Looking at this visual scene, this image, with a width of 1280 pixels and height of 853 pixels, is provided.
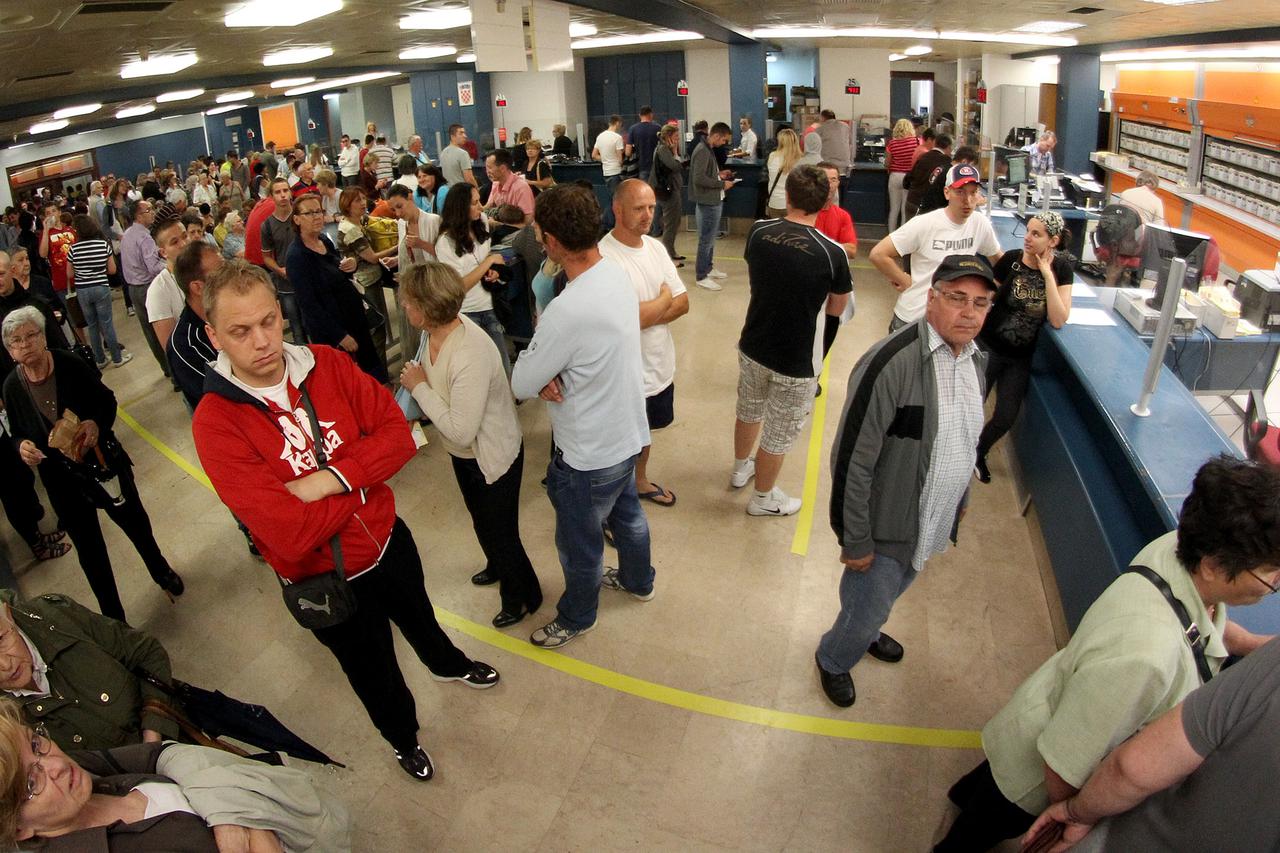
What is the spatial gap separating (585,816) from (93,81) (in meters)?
11.0

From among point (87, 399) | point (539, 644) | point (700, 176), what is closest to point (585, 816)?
point (539, 644)

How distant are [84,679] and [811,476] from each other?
143 inches

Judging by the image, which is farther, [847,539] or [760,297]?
[760,297]

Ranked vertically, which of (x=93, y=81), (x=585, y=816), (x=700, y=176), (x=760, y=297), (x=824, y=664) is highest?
(x=93, y=81)

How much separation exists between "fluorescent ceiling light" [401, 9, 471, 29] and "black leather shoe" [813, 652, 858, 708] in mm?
6355

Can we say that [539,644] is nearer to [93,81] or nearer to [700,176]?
[700,176]

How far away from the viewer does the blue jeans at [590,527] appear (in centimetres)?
289

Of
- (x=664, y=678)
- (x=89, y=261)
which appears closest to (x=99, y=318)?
(x=89, y=261)

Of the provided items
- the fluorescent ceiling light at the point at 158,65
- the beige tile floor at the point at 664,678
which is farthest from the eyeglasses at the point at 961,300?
the fluorescent ceiling light at the point at 158,65

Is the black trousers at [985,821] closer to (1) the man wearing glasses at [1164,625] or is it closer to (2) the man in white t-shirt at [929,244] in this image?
(1) the man wearing glasses at [1164,625]

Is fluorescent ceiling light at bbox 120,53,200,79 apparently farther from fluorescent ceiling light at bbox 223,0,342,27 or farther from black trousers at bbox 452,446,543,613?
black trousers at bbox 452,446,543,613

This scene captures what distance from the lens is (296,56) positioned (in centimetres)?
1034

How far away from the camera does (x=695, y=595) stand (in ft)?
11.9

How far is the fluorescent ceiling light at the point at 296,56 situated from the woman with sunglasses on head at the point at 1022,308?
8.66m
